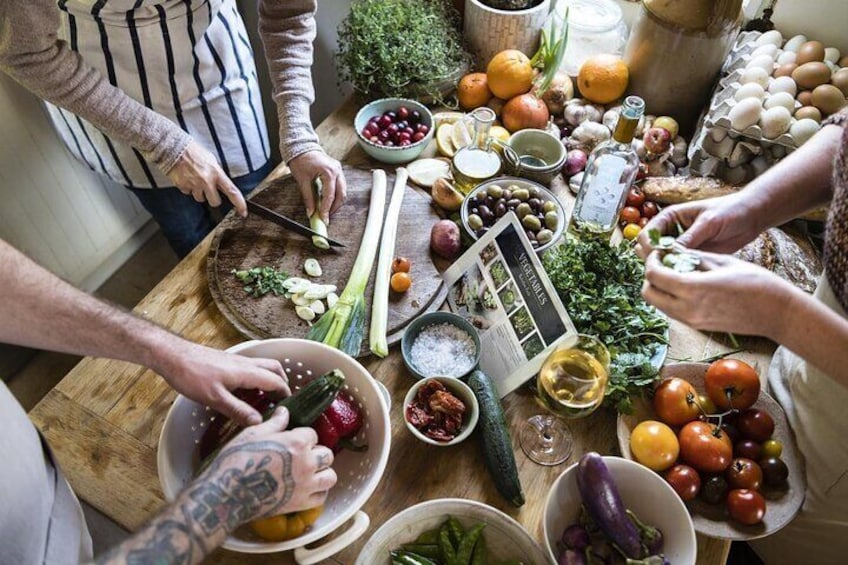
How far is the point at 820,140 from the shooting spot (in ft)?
3.63

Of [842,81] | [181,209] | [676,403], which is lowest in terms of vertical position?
[181,209]

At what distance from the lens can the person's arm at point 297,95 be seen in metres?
1.46

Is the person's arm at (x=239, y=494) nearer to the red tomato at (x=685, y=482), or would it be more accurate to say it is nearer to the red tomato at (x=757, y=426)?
the red tomato at (x=685, y=482)

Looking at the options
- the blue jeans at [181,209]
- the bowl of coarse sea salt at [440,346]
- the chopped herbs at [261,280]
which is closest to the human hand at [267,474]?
the bowl of coarse sea salt at [440,346]

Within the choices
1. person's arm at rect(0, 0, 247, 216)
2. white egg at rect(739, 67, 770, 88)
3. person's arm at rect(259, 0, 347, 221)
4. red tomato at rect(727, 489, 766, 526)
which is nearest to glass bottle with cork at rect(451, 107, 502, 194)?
person's arm at rect(259, 0, 347, 221)

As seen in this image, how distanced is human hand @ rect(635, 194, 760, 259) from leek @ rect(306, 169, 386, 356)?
0.57 metres

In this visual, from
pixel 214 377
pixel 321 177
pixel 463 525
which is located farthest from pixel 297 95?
pixel 463 525

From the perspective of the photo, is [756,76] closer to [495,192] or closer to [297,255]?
[495,192]

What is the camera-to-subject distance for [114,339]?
943 millimetres

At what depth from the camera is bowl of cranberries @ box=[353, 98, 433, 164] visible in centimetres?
160

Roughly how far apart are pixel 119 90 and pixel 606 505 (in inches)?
49.0

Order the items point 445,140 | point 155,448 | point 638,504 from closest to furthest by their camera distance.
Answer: point 638,504 < point 155,448 < point 445,140

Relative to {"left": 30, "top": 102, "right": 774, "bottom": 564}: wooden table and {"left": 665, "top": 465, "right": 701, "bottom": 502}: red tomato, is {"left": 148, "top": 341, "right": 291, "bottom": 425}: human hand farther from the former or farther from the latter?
{"left": 665, "top": 465, "right": 701, "bottom": 502}: red tomato

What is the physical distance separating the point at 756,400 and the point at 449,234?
71 centimetres
